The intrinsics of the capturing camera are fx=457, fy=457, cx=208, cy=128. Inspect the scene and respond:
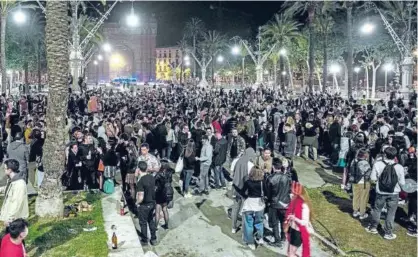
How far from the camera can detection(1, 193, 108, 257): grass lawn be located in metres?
8.67

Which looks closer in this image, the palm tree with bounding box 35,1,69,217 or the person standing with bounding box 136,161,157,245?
the person standing with bounding box 136,161,157,245

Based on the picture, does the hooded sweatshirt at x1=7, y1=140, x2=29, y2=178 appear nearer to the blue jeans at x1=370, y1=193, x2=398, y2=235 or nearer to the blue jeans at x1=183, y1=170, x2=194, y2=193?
the blue jeans at x1=183, y1=170, x2=194, y2=193

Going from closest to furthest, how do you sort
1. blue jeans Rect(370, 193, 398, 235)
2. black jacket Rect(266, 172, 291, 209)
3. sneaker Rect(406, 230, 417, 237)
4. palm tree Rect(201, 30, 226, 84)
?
black jacket Rect(266, 172, 291, 209)
blue jeans Rect(370, 193, 398, 235)
sneaker Rect(406, 230, 417, 237)
palm tree Rect(201, 30, 226, 84)

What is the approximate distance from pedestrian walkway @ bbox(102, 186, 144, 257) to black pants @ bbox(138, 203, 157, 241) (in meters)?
0.22

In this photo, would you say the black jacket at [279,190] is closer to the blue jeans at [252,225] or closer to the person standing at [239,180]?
the blue jeans at [252,225]

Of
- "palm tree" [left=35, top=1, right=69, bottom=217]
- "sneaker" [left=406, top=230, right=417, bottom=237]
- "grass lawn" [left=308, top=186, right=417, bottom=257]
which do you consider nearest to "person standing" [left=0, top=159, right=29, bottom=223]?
"palm tree" [left=35, top=1, right=69, bottom=217]

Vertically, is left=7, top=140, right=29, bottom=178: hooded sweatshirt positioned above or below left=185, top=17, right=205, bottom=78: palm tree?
below

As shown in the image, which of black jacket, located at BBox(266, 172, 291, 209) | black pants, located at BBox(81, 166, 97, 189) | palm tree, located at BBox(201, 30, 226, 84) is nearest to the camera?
black jacket, located at BBox(266, 172, 291, 209)

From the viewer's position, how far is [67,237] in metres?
9.44

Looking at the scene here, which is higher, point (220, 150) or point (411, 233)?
point (220, 150)

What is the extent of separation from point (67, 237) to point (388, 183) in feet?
22.4

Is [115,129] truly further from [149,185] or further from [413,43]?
[413,43]

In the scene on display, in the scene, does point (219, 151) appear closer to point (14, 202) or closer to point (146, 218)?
point (146, 218)

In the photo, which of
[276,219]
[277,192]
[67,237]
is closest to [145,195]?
[67,237]
